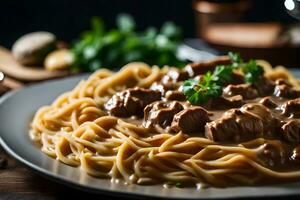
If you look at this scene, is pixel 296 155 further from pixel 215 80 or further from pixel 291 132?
pixel 215 80

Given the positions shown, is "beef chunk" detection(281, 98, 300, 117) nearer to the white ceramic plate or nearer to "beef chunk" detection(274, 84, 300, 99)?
"beef chunk" detection(274, 84, 300, 99)

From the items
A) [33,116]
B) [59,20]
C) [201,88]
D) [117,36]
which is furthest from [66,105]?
[59,20]

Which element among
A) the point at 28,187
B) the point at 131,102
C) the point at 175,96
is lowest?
the point at 28,187

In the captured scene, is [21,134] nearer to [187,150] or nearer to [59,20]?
[187,150]

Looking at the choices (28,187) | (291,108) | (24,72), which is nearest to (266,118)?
(291,108)

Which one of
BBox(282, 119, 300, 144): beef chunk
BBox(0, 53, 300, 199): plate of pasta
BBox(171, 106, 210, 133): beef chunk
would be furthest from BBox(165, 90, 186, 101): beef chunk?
BBox(282, 119, 300, 144): beef chunk

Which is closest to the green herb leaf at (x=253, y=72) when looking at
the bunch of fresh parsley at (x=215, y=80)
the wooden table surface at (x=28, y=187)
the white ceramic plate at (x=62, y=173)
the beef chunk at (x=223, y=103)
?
the bunch of fresh parsley at (x=215, y=80)
